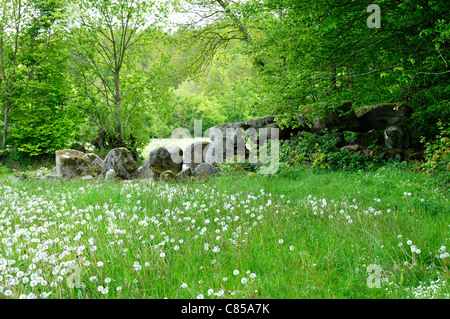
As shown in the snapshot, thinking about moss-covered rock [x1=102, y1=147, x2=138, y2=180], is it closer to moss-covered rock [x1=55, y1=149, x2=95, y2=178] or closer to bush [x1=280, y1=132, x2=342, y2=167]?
moss-covered rock [x1=55, y1=149, x2=95, y2=178]

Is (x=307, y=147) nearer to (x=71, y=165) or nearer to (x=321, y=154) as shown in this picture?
(x=321, y=154)

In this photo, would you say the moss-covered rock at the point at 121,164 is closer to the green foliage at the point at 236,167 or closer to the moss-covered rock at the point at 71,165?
the moss-covered rock at the point at 71,165

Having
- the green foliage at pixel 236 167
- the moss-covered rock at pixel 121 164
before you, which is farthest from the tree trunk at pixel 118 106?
the green foliage at pixel 236 167

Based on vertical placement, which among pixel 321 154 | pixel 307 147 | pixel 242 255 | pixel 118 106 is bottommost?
pixel 242 255

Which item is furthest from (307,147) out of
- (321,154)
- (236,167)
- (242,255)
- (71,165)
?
(71,165)

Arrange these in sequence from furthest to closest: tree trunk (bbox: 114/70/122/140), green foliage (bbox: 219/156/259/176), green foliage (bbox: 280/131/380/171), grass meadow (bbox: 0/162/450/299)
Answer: tree trunk (bbox: 114/70/122/140) < green foliage (bbox: 219/156/259/176) < green foliage (bbox: 280/131/380/171) < grass meadow (bbox: 0/162/450/299)

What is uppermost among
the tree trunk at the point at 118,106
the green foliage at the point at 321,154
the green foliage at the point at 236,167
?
the tree trunk at the point at 118,106

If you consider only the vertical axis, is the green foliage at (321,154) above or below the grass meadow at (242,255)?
above


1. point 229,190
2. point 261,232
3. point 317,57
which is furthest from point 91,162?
point 261,232

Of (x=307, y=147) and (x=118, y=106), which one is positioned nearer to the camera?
(x=307, y=147)

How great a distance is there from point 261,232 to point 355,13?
22.9ft

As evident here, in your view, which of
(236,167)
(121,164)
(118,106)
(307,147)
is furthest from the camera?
(118,106)

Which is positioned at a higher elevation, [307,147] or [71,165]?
[307,147]

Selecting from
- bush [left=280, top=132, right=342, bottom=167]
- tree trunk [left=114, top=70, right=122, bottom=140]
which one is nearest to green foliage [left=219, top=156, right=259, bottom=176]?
bush [left=280, top=132, right=342, bottom=167]
